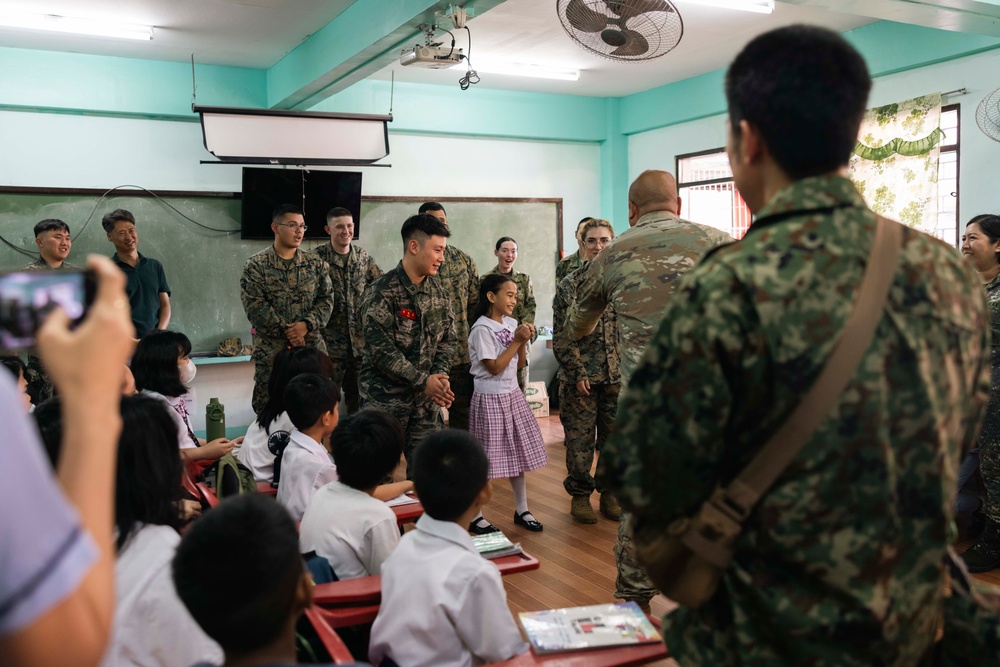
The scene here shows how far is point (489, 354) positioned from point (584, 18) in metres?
1.72

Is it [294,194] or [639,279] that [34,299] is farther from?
[294,194]

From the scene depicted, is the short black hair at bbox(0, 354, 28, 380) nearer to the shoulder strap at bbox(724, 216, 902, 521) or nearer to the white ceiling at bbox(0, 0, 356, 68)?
the shoulder strap at bbox(724, 216, 902, 521)

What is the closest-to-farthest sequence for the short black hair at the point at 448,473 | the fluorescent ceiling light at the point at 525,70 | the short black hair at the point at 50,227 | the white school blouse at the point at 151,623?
1. the white school blouse at the point at 151,623
2. the short black hair at the point at 448,473
3. the short black hair at the point at 50,227
4. the fluorescent ceiling light at the point at 525,70

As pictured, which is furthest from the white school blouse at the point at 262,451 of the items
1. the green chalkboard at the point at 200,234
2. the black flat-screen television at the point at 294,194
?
the black flat-screen television at the point at 294,194

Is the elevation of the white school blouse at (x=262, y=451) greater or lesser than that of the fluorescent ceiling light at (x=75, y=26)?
lesser

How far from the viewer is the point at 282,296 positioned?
523 centimetres

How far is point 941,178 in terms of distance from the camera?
607 cm

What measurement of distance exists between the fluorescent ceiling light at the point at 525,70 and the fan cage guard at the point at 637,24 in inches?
117

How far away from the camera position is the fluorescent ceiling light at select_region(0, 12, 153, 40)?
5.48 meters

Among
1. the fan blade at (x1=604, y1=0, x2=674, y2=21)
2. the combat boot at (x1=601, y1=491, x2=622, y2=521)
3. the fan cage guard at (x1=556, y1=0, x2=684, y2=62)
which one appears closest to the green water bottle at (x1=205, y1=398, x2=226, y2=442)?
the combat boot at (x1=601, y1=491, x2=622, y2=521)

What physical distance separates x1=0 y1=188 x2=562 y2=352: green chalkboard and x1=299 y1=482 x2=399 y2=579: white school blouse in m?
4.96

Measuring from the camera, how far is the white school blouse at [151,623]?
143 cm

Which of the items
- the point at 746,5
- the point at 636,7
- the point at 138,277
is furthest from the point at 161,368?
the point at 746,5

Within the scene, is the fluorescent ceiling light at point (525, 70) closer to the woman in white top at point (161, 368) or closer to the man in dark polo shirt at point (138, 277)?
the man in dark polo shirt at point (138, 277)
